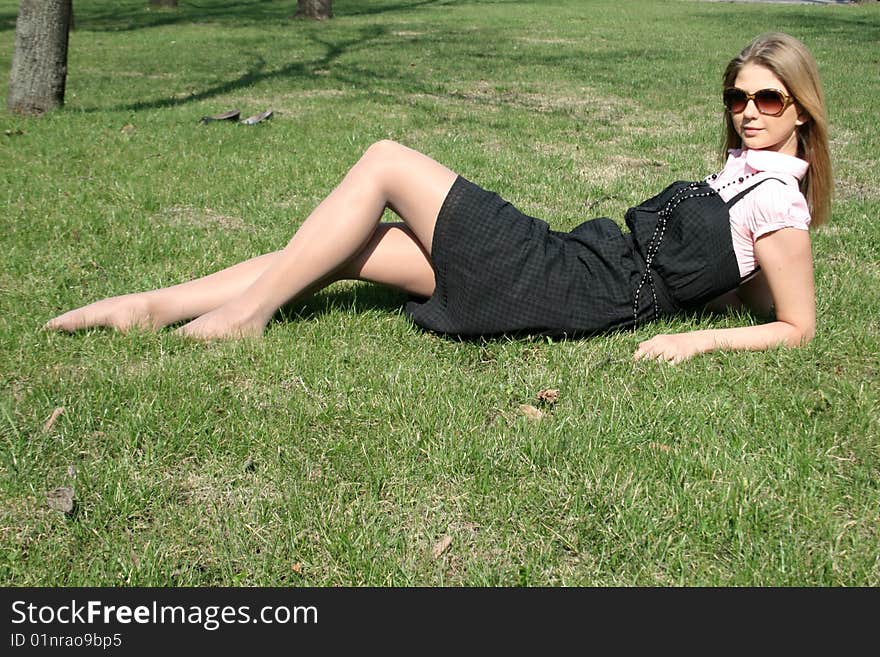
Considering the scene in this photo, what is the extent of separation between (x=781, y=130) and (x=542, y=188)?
9.45ft

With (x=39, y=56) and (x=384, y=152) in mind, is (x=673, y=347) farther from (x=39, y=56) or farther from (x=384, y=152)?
(x=39, y=56)

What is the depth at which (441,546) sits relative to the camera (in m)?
2.33

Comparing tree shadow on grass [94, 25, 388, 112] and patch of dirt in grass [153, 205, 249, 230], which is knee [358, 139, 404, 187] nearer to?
patch of dirt in grass [153, 205, 249, 230]

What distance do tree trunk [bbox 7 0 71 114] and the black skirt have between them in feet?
22.1

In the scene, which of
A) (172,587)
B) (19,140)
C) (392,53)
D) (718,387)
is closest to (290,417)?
(172,587)

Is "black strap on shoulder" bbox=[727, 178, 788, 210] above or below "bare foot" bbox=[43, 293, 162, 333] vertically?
above

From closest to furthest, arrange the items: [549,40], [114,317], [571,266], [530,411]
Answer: [530,411] → [571,266] → [114,317] → [549,40]

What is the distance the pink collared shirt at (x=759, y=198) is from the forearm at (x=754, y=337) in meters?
0.22

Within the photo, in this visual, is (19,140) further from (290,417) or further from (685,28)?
(685,28)

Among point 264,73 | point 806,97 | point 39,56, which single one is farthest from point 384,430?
point 264,73

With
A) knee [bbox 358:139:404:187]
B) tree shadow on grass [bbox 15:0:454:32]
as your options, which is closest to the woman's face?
knee [bbox 358:139:404:187]

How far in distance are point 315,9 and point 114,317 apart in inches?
719

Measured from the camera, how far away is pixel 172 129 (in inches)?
314

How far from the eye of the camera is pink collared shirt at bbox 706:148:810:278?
3.11 m
